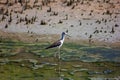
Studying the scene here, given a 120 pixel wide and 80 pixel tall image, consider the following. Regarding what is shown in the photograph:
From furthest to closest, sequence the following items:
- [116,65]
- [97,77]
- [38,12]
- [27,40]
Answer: [38,12] < [27,40] < [116,65] < [97,77]

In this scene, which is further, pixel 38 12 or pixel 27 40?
pixel 38 12

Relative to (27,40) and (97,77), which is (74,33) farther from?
(97,77)

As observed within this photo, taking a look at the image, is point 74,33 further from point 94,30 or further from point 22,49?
point 22,49

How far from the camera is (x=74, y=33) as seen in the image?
62.2ft

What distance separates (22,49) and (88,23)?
5.13 meters

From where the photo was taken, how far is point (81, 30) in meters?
19.3

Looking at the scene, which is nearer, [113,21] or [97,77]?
[97,77]

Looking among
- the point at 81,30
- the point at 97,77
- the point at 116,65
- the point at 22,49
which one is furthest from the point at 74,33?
the point at 97,77

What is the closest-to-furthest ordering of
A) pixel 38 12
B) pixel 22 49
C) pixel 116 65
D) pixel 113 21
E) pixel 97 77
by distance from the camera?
pixel 97 77
pixel 116 65
pixel 22 49
pixel 113 21
pixel 38 12

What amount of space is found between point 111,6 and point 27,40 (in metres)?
7.56

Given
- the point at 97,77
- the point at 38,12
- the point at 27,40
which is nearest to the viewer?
the point at 97,77

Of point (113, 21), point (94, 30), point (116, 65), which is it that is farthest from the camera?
point (113, 21)

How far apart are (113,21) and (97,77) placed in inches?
336

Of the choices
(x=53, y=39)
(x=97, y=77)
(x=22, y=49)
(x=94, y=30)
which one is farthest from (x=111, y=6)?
(x=97, y=77)
